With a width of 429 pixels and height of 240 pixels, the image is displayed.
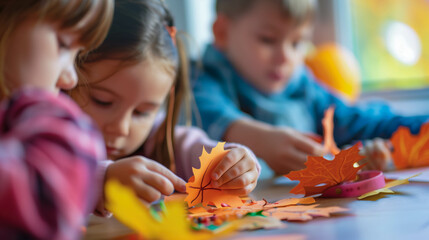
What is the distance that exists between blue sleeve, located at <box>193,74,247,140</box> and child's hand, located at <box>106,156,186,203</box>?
56 cm

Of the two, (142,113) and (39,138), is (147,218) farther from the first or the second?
(142,113)

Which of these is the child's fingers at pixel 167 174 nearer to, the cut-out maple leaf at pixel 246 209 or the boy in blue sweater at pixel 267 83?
the cut-out maple leaf at pixel 246 209

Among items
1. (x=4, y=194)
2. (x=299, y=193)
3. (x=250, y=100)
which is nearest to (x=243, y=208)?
(x=299, y=193)

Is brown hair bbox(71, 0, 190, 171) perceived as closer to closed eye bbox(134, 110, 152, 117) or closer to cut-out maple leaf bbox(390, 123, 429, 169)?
closed eye bbox(134, 110, 152, 117)

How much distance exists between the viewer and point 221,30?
1.45 m

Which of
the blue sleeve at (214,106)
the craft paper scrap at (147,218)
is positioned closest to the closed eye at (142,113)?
the blue sleeve at (214,106)

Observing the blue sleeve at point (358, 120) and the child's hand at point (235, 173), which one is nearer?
the child's hand at point (235, 173)

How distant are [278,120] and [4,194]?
3.77ft

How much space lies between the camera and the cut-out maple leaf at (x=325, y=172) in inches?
23.7

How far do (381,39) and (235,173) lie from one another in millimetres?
1854

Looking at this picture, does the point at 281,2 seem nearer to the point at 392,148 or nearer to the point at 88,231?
the point at 392,148

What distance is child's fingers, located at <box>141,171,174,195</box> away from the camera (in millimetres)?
535

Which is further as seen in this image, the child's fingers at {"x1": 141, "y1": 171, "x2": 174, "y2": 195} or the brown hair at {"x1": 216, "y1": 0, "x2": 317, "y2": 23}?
the brown hair at {"x1": 216, "y1": 0, "x2": 317, "y2": 23}

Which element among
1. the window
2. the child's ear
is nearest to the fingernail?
the child's ear
